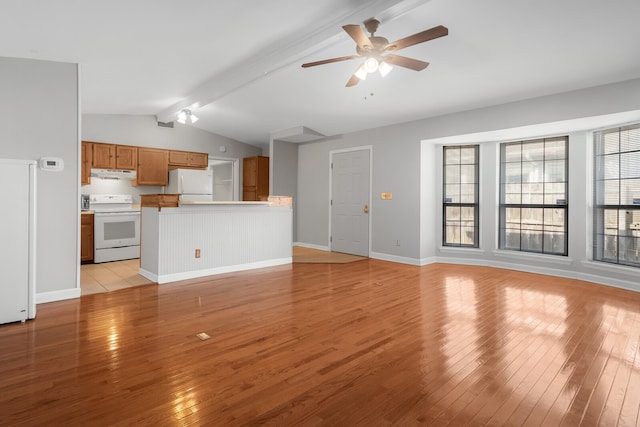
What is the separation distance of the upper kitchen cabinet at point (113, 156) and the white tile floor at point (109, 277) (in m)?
1.82

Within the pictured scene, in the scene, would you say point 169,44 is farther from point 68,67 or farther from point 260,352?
point 260,352

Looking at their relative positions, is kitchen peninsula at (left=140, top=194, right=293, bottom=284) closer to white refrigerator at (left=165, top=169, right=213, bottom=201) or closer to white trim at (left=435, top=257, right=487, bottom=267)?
white refrigerator at (left=165, top=169, right=213, bottom=201)

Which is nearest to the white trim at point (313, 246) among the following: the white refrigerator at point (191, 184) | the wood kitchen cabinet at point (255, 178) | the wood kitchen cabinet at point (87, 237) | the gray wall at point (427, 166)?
the gray wall at point (427, 166)

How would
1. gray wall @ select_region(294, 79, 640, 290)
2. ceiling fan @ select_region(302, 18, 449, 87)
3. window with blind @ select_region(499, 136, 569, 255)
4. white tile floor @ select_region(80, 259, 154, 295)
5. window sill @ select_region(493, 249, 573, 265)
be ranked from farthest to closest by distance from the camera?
window with blind @ select_region(499, 136, 569, 255)
window sill @ select_region(493, 249, 573, 265)
gray wall @ select_region(294, 79, 640, 290)
white tile floor @ select_region(80, 259, 154, 295)
ceiling fan @ select_region(302, 18, 449, 87)

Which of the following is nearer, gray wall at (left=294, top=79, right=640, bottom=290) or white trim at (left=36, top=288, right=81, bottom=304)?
white trim at (left=36, top=288, right=81, bottom=304)

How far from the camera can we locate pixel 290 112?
20.2 ft

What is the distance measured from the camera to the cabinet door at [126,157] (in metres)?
6.52

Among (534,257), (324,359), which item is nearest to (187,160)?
(324,359)

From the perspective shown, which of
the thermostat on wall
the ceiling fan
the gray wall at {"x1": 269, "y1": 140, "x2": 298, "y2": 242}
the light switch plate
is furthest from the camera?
the gray wall at {"x1": 269, "y1": 140, "x2": 298, "y2": 242}

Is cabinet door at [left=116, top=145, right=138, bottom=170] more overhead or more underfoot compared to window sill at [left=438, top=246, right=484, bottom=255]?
more overhead

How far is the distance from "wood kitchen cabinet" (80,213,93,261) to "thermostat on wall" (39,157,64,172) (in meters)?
2.48

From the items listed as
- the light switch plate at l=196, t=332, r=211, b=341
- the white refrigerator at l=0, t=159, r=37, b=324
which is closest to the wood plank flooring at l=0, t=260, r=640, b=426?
the light switch plate at l=196, t=332, r=211, b=341

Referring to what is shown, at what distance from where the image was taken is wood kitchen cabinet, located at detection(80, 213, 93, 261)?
229 inches

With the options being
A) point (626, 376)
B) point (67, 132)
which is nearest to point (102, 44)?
point (67, 132)
